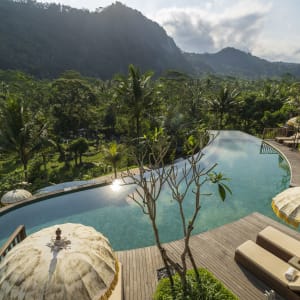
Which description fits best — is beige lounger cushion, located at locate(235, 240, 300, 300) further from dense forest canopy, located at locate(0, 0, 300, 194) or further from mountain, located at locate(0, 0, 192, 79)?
mountain, located at locate(0, 0, 192, 79)

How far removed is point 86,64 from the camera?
87938 millimetres

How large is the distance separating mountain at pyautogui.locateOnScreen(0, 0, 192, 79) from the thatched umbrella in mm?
73615

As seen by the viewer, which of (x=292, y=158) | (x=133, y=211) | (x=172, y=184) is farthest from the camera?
(x=292, y=158)

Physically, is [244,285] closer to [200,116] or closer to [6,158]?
[200,116]

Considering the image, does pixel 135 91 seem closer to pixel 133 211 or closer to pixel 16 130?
pixel 16 130

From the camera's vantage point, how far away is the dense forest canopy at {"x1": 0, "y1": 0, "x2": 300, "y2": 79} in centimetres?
6925

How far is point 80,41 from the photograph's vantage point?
94812 mm

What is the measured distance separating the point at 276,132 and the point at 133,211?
46.5ft

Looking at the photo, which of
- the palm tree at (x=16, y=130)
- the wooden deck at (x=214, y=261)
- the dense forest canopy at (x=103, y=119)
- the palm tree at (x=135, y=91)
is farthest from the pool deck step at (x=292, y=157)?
the palm tree at (x=16, y=130)

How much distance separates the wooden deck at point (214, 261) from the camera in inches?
151

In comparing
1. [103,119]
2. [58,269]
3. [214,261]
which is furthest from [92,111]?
[58,269]

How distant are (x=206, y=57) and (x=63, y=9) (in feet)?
435

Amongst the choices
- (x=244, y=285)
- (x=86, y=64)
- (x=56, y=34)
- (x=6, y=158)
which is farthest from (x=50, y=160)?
(x=56, y=34)

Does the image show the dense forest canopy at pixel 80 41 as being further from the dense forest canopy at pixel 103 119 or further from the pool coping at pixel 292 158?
the pool coping at pixel 292 158
